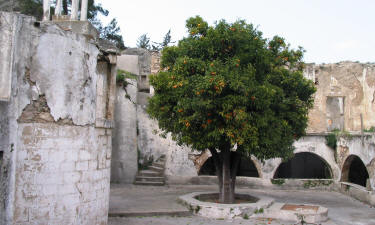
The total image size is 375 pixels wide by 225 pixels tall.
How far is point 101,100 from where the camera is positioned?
303 inches

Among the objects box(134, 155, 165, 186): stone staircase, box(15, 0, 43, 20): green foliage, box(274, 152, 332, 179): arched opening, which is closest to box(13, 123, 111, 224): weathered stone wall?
box(134, 155, 165, 186): stone staircase

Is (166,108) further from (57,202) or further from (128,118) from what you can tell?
(128,118)

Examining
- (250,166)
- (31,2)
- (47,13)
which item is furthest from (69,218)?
(31,2)

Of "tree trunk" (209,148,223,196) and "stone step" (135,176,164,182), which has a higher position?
"tree trunk" (209,148,223,196)

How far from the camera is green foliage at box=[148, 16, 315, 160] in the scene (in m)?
8.71

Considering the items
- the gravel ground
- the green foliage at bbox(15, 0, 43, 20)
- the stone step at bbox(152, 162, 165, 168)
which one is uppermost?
the green foliage at bbox(15, 0, 43, 20)

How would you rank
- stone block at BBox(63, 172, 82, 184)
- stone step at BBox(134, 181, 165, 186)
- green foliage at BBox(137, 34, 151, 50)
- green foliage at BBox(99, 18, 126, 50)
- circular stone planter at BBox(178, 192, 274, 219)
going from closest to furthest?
stone block at BBox(63, 172, 82, 184) < circular stone planter at BBox(178, 192, 274, 219) < stone step at BBox(134, 181, 165, 186) < green foliage at BBox(99, 18, 126, 50) < green foliage at BBox(137, 34, 151, 50)

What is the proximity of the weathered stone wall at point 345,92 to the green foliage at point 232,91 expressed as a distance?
32.4 feet

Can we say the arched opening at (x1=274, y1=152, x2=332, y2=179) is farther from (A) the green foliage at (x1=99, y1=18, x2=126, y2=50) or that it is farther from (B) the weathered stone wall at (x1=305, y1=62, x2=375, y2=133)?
(A) the green foliage at (x1=99, y1=18, x2=126, y2=50)

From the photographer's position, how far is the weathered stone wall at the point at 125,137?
15.4 m

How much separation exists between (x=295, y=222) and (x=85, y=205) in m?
5.70

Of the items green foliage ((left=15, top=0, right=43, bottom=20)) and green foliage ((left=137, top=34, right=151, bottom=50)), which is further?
green foliage ((left=137, top=34, right=151, bottom=50))

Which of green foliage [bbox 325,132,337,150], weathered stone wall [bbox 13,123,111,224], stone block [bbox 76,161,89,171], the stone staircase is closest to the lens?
weathered stone wall [bbox 13,123,111,224]

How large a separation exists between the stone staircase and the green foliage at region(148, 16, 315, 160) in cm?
555
